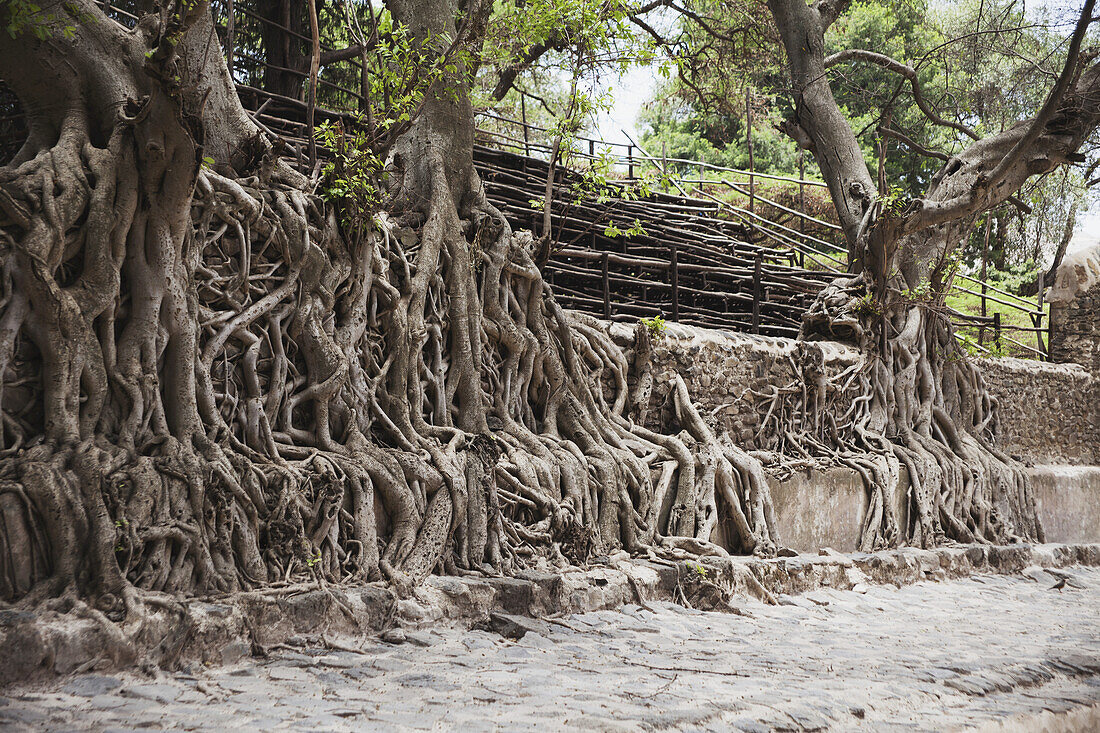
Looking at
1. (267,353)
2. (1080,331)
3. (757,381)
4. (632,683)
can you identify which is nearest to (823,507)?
(757,381)

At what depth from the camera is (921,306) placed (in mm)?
9391

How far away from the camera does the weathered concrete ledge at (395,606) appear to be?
10.6ft

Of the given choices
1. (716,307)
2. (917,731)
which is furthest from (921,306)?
(917,731)

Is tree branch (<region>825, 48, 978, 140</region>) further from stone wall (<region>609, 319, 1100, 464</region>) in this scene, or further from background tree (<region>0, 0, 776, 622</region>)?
background tree (<region>0, 0, 776, 622</region>)

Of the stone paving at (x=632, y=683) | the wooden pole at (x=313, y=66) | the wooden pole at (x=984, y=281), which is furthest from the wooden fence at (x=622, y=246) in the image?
the stone paving at (x=632, y=683)

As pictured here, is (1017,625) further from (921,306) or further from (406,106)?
(406,106)

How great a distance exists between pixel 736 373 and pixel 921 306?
2.78m

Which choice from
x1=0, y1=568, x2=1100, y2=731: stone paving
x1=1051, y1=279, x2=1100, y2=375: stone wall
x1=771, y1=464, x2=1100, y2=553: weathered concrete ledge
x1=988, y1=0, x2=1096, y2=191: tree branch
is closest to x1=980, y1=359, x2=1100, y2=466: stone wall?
x1=1051, y1=279, x2=1100, y2=375: stone wall

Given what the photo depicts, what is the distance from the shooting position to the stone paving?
3.04 m

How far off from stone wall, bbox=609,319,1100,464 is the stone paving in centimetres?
236

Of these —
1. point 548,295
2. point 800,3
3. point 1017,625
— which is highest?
point 800,3

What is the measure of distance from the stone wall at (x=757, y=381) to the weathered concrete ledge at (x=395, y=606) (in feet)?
4.80

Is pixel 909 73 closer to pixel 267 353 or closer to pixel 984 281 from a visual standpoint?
pixel 267 353

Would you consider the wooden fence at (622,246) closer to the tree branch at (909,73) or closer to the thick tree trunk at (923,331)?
the thick tree trunk at (923,331)
